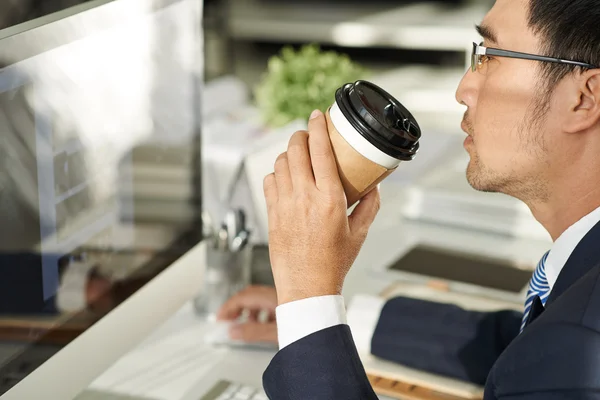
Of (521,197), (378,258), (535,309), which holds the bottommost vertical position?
(378,258)

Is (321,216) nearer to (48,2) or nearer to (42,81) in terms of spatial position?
(42,81)

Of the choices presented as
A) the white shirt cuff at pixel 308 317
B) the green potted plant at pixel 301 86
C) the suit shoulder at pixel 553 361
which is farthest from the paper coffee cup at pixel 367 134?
the green potted plant at pixel 301 86

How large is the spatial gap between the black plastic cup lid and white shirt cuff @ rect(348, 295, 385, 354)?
422 millimetres

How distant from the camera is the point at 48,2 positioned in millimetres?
2410

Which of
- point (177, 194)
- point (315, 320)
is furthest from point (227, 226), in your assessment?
point (315, 320)

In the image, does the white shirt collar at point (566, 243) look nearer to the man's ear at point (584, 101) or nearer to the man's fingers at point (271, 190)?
the man's ear at point (584, 101)

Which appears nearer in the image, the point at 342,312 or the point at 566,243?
the point at 342,312

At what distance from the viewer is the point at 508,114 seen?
1.02 meters

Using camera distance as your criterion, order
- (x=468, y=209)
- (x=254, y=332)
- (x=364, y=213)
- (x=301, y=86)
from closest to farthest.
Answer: (x=364, y=213), (x=254, y=332), (x=468, y=209), (x=301, y=86)

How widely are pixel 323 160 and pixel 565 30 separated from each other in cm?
32

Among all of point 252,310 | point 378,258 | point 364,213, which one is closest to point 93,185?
point 364,213

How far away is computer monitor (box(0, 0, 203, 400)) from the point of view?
0.82 m

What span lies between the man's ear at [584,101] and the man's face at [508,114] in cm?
3

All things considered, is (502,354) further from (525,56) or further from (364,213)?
(525,56)
